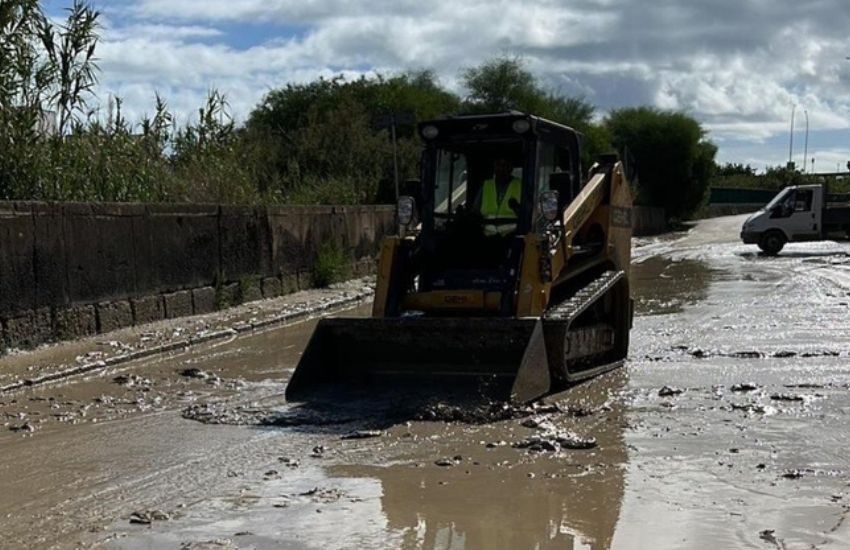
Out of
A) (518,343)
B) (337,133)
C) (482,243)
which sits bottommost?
(518,343)

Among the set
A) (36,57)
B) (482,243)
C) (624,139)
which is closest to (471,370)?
(482,243)

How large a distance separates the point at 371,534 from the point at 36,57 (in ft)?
Answer: 34.5

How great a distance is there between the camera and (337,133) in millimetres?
29734

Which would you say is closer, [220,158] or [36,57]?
[36,57]

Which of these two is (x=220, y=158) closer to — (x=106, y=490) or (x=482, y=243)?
(x=482, y=243)

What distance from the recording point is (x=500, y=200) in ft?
35.4

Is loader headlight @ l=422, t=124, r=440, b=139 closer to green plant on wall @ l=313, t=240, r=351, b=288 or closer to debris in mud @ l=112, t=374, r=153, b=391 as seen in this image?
debris in mud @ l=112, t=374, r=153, b=391

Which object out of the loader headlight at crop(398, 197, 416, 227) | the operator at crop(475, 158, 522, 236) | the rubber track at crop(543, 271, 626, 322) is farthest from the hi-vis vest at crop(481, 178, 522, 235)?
the rubber track at crop(543, 271, 626, 322)

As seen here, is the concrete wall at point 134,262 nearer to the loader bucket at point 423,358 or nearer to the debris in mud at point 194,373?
the debris in mud at point 194,373

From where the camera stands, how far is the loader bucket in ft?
30.9

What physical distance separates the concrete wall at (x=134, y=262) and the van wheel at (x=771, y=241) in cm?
1591

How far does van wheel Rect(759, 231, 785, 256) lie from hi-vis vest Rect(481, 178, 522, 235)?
892 inches

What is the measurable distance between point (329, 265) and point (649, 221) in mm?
32419

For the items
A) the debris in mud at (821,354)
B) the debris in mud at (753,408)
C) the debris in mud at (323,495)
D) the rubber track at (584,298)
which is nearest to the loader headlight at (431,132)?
the rubber track at (584,298)
